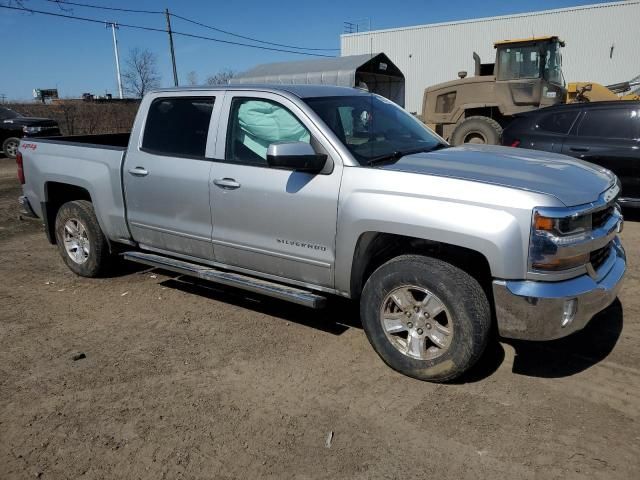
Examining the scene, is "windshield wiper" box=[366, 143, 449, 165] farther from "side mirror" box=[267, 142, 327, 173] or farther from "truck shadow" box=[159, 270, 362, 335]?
"truck shadow" box=[159, 270, 362, 335]

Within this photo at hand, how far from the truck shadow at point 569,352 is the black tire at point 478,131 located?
29.6 feet

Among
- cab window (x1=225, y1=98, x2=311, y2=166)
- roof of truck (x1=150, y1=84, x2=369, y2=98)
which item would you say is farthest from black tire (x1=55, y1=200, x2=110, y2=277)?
cab window (x1=225, y1=98, x2=311, y2=166)

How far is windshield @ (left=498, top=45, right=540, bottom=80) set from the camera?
43.8 ft

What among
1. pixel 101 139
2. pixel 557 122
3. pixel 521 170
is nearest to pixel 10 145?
pixel 101 139

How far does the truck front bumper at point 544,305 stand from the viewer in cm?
301

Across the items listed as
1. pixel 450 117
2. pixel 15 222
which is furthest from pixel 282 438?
pixel 450 117

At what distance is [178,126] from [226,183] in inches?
37.5

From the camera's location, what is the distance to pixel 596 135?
7551 millimetres

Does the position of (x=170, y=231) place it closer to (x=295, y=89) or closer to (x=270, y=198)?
(x=270, y=198)

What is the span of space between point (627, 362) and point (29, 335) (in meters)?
4.62

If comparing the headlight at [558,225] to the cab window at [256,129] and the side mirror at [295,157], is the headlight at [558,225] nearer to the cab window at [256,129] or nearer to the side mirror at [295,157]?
the side mirror at [295,157]

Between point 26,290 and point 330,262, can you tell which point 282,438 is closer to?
point 330,262

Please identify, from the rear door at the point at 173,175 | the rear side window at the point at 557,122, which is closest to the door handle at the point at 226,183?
the rear door at the point at 173,175

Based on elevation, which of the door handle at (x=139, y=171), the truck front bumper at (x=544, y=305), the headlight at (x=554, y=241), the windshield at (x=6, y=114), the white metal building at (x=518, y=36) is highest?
the white metal building at (x=518, y=36)
